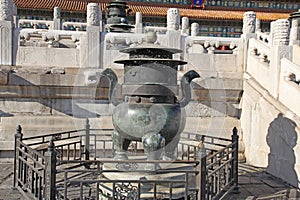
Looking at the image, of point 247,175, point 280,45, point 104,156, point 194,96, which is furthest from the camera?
point 194,96

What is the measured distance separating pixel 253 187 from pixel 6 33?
6265 mm

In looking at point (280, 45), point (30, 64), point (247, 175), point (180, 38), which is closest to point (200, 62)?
point (180, 38)

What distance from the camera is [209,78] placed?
822 centimetres

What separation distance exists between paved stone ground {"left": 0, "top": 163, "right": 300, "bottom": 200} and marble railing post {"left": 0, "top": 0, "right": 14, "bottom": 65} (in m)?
2.63

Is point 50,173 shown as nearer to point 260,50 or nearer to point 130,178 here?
point 130,178

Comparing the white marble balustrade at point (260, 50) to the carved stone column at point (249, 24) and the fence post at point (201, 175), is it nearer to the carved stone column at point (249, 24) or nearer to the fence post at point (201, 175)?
the carved stone column at point (249, 24)

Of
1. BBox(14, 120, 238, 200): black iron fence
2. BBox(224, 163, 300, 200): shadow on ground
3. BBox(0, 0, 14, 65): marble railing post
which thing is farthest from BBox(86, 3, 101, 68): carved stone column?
BBox(224, 163, 300, 200): shadow on ground

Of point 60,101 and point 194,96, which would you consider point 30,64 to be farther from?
point 194,96

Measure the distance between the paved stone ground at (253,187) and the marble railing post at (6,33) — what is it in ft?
8.62

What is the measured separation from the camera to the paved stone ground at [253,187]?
5253mm

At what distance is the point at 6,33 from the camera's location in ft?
27.3

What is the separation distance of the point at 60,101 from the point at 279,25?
4867 millimetres

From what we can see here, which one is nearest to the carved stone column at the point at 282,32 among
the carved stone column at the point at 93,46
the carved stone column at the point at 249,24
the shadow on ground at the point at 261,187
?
the carved stone column at the point at 249,24

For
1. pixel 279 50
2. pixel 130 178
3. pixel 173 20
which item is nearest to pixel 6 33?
pixel 173 20
